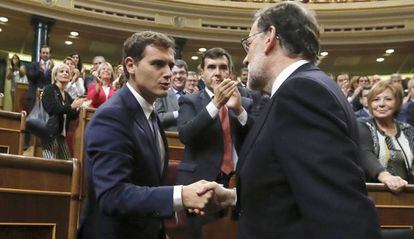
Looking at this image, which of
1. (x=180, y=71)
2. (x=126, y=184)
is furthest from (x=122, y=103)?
(x=180, y=71)

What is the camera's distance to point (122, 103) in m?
1.53

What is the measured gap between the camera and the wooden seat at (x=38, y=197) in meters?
1.64

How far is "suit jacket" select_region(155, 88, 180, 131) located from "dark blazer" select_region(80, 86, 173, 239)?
1.79 metres

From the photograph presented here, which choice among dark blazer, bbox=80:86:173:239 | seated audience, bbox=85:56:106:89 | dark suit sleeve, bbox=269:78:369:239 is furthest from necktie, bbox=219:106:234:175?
seated audience, bbox=85:56:106:89

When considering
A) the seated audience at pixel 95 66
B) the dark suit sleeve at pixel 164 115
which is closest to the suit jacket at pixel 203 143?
the dark suit sleeve at pixel 164 115

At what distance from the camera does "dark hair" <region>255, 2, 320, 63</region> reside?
1.24m

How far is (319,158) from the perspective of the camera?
3.35ft

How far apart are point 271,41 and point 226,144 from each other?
1114 millimetres

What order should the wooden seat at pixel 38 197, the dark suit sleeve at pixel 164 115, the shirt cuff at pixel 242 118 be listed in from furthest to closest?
1. the dark suit sleeve at pixel 164 115
2. the shirt cuff at pixel 242 118
3. the wooden seat at pixel 38 197

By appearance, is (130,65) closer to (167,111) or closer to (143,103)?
(143,103)

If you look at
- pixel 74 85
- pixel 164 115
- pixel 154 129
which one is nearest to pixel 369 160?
pixel 154 129

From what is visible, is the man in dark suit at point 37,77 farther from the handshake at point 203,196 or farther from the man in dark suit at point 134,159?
the handshake at point 203,196

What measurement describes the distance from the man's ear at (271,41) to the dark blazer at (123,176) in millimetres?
453

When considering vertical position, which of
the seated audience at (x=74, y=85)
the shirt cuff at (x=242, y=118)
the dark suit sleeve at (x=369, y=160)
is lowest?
the dark suit sleeve at (x=369, y=160)
